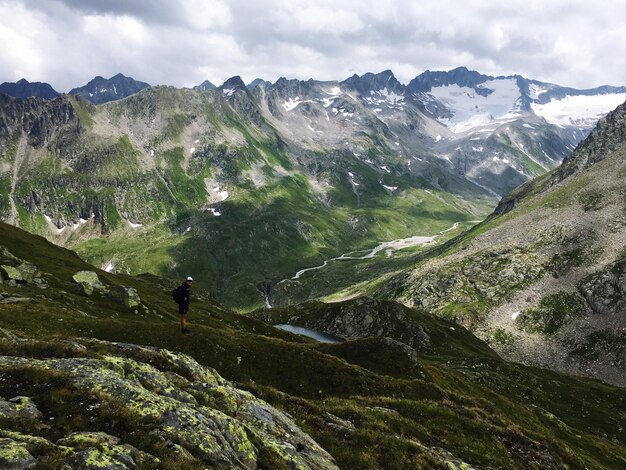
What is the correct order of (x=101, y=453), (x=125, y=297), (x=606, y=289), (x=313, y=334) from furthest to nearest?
1. (x=606, y=289)
2. (x=313, y=334)
3. (x=125, y=297)
4. (x=101, y=453)

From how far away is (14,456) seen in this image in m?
14.2

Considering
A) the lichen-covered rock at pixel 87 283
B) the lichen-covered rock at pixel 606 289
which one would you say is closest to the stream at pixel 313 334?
the lichen-covered rock at pixel 87 283

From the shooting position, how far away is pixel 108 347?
30.4m

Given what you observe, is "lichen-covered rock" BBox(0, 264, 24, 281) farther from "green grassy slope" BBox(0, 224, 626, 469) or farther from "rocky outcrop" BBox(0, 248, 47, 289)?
"green grassy slope" BBox(0, 224, 626, 469)

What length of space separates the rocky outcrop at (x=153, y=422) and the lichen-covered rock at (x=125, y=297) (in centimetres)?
5791

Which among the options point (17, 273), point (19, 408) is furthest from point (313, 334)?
point (19, 408)

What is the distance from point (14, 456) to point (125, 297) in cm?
7527

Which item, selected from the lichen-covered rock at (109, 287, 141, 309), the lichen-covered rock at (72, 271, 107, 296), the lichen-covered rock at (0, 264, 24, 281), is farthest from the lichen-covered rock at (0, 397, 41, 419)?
the lichen-covered rock at (72, 271, 107, 296)

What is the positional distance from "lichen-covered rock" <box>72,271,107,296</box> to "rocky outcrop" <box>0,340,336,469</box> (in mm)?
60446

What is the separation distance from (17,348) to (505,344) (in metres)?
162

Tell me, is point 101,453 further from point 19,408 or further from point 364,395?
point 364,395

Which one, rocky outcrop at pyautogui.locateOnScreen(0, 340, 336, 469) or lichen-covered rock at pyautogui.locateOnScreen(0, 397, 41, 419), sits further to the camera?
lichen-covered rock at pyautogui.locateOnScreen(0, 397, 41, 419)

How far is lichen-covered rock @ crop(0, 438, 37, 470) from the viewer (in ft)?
45.6

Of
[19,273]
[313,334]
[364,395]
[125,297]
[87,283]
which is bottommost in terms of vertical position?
[313,334]
